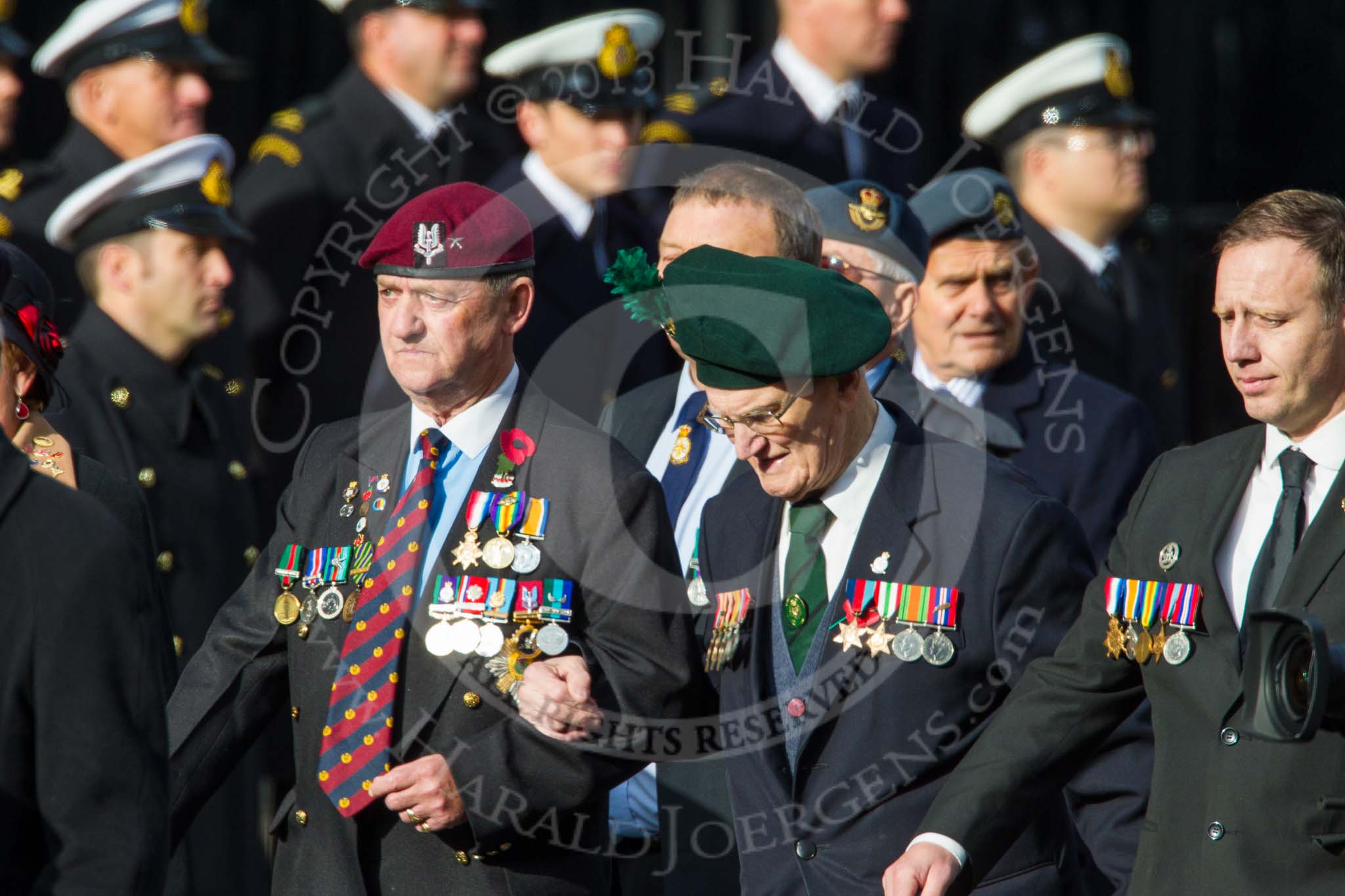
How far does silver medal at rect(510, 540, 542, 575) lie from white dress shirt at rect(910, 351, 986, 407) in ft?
6.04

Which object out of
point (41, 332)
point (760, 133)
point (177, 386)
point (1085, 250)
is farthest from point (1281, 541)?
point (1085, 250)

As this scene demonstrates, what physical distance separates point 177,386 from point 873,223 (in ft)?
6.65

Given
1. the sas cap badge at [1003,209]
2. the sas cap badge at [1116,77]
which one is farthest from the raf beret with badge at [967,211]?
the sas cap badge at [1116,77]

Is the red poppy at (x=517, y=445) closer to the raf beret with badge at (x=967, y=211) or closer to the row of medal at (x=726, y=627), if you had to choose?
the row of medal at (x=726, y=627)

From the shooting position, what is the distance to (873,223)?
4742mm

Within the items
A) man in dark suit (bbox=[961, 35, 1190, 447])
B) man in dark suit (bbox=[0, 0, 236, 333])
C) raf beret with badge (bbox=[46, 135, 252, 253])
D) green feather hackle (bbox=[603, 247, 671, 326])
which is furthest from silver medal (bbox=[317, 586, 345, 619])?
man in dark suit (bbox=[961, 35, 1190, 447])

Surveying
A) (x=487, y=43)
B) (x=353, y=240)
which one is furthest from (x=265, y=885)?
(x=487, y=43)

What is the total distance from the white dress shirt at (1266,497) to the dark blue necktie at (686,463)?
1.53 metres

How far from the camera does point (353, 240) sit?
19.2 ft

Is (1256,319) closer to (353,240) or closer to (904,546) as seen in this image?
(904,546)

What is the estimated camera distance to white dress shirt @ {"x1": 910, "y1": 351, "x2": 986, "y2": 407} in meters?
5.21

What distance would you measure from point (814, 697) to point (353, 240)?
2.82 metres

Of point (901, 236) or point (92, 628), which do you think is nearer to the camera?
point (92, 628)

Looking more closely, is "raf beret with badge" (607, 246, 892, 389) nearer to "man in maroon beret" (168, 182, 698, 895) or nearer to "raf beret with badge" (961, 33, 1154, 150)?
"man in maroon beret" (168, 182, 698, 895)
